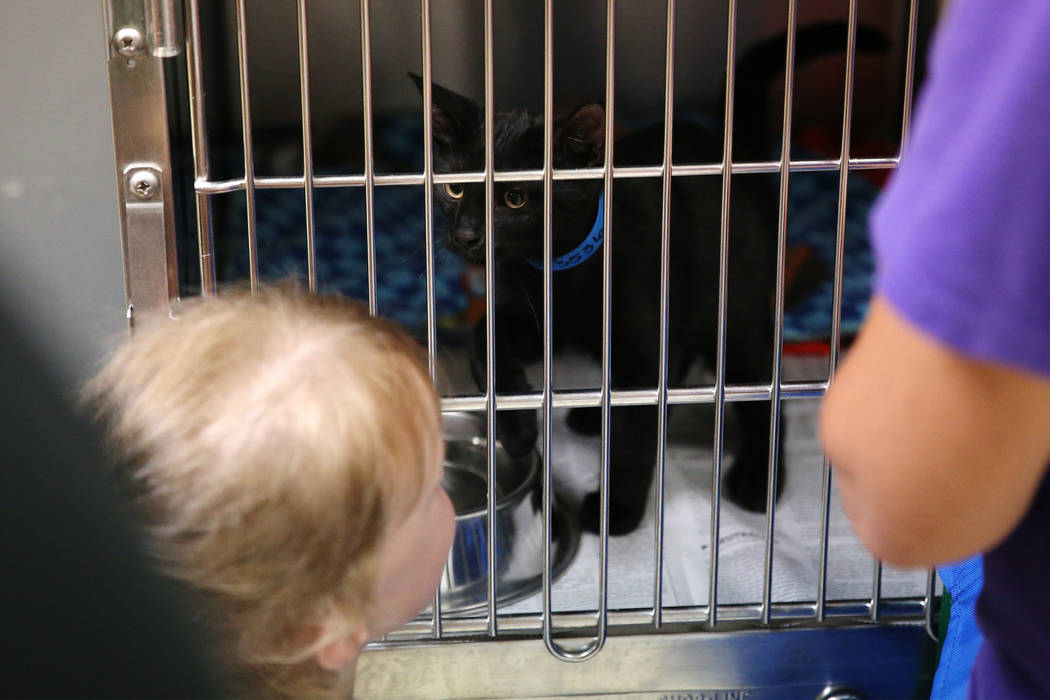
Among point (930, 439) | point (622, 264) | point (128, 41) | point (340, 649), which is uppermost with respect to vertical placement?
point (128, 41)

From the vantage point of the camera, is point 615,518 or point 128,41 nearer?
point 128,41

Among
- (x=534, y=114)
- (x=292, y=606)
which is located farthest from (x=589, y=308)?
(x=292, y=606)

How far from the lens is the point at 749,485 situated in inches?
49.1

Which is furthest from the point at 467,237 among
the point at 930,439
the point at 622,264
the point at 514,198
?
the point at 930,439

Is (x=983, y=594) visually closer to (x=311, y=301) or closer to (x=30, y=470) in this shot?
(x=311, y=301)

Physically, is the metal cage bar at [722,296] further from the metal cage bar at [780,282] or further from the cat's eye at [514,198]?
the cat's eye at [514,198]

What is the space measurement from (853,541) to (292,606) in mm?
714

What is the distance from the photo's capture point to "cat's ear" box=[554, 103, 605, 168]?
1.10m

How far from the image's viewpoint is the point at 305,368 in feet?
1.94

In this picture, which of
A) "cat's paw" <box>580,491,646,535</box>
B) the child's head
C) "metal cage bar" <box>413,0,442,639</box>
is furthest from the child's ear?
"cat's paw" <box>580,491,646,535</box>

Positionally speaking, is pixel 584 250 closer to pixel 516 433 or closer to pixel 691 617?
pixel 516 433

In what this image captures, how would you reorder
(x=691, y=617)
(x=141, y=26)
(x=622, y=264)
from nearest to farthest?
(x=141, y=26) < (x=691, y=617) < (x=622, y=264)

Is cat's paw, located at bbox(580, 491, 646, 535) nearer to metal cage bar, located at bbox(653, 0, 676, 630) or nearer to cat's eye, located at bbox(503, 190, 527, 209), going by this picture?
metal cage bar, located at bbox(653, 0, 676, 630)

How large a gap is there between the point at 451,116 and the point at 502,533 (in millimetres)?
466
